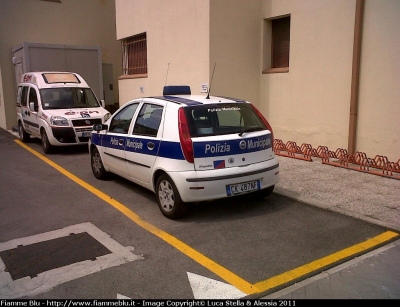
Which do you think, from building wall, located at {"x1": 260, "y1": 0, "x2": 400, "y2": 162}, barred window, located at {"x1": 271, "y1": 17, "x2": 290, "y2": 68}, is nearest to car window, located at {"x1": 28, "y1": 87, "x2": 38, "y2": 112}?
building wall, located at {"x1": 260, "y1": 0, "x2": 400, "y2": 162}

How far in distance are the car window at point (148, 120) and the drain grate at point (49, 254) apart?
68.4 inches

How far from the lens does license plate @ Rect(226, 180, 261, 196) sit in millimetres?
5074

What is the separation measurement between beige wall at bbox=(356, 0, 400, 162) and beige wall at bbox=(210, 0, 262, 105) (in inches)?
121

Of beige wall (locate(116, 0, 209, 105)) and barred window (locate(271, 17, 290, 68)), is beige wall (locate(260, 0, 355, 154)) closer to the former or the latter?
barred window (locate(271, 17, 290, 68))

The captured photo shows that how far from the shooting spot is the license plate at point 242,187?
5074 millimetres

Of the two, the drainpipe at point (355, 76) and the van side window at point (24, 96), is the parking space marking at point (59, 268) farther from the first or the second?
the van side window at point (24, 96)

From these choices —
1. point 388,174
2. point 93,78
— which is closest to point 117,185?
point 388,174

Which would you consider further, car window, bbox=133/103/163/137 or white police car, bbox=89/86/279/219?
car window, bbox=133/103/163/137

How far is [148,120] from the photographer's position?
227 inches

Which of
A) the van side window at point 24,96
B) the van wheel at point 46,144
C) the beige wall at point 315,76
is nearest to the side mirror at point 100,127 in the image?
the van wheel at point 46,144

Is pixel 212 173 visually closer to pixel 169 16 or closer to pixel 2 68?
pixel 169 16

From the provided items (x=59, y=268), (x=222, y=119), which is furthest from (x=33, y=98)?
(x=59, y=268)

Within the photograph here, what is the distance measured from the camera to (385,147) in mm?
A: 7816

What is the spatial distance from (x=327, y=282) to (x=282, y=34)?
7907 millimetres
